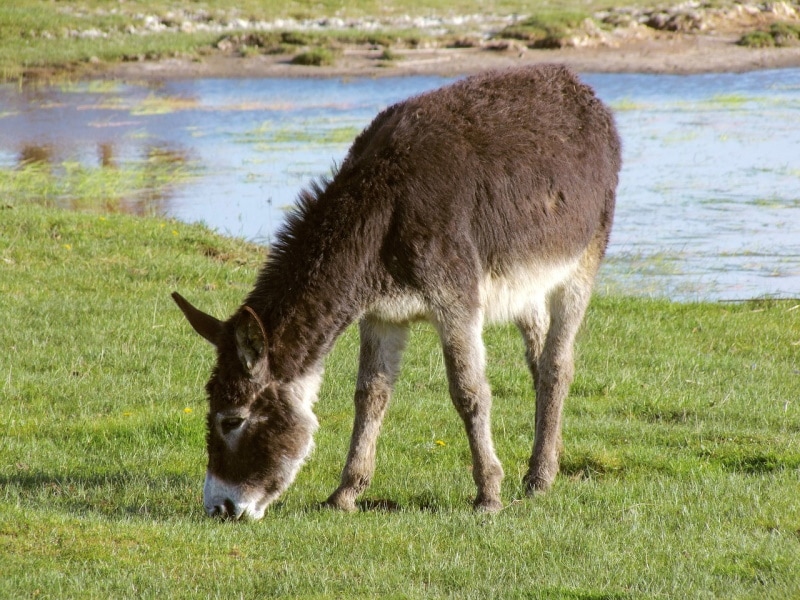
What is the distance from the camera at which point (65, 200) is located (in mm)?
18766

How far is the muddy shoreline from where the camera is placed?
31.4 m

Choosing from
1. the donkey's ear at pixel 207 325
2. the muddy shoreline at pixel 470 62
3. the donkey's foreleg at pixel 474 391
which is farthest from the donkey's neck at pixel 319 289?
the muddy shoreline at pixel 470 62

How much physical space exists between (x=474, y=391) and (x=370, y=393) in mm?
735

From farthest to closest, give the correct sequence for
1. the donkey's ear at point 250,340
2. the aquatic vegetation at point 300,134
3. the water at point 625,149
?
the aquatic vegetation at point 300,134 → the water at point 625,149 → the donkey's ear at point 250,340

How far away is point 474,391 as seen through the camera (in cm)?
636

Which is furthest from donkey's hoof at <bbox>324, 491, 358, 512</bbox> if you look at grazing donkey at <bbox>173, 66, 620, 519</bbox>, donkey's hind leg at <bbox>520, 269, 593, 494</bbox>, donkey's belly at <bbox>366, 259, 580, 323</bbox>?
donkey's hind leg at <bbox>520, 269, 593, 494</bbox>

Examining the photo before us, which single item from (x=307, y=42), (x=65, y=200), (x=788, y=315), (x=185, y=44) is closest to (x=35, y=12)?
(x=185, y=44)

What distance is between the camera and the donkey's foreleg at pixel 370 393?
6684 millimetres

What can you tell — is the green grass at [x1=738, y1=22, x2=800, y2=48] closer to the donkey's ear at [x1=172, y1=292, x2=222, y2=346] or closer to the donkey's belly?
the donkey's belly

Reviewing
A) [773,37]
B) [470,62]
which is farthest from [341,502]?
[773,37]

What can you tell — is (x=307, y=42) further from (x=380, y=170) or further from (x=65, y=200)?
(x=380, y=170)

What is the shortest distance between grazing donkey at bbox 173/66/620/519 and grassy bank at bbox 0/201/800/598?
42 centimetres

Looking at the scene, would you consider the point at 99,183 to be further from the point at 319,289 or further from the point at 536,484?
the point at 319,289

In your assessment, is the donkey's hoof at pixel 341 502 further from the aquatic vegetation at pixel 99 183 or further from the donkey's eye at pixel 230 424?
the aquatic vegetation at pixel 99 183
